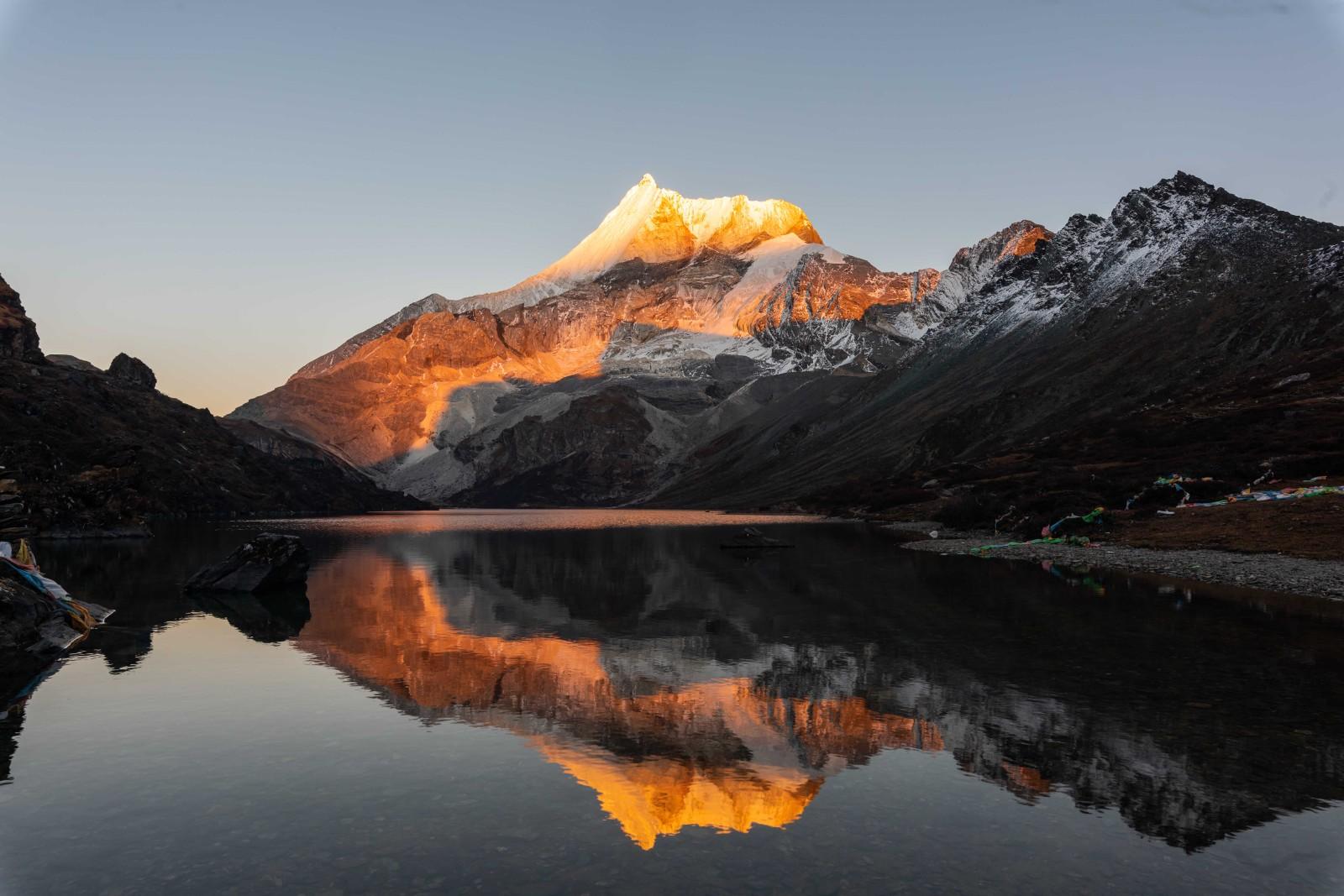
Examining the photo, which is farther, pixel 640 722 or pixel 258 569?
pixel 258 569

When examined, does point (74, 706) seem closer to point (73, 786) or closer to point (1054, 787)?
point (73, 786)

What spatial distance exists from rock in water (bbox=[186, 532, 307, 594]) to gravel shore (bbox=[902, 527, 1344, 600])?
47518 mm

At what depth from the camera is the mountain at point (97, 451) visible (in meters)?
92.8

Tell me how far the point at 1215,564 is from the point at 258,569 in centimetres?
5210

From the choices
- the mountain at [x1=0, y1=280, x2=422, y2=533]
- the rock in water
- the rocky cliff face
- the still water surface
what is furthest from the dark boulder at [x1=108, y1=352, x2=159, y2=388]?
the still water surface

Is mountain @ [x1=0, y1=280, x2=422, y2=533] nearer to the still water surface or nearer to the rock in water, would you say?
the rock in water

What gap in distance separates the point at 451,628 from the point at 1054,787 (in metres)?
24.2

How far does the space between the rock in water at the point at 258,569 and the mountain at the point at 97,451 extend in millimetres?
10978

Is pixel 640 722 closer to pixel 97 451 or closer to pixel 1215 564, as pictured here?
pixel 1215 564

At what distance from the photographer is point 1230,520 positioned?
2404 inches

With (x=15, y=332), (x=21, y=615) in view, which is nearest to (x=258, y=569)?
(x=21, y=615)

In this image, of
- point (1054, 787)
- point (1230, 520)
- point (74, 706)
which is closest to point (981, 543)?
point (1230, 520)

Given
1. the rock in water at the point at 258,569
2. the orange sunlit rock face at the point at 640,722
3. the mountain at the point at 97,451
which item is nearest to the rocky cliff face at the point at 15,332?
the mountain at the point at 97,451

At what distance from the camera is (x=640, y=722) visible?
20266mm
